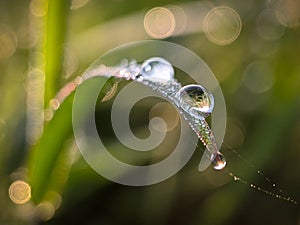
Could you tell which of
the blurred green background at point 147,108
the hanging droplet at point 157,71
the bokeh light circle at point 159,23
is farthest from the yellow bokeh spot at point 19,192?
the bokeh light circle at point 159,23

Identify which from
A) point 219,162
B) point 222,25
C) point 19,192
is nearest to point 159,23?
point 222,25

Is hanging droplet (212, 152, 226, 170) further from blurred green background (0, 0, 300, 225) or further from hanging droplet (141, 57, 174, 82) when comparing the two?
blurred green background (0, 0, 300, 225)

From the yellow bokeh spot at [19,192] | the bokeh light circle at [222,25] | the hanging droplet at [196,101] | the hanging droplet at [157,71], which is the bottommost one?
the yellow bokeh spot at [19,192]

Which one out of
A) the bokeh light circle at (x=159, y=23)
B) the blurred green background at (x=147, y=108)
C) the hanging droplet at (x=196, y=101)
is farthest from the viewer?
the bokeh light circle at (x=159, y=23)

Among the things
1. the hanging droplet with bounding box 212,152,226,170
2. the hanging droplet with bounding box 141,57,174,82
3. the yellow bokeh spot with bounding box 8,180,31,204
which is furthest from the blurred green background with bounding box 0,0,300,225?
the hanging droplet with bounding box 212,152,226,170

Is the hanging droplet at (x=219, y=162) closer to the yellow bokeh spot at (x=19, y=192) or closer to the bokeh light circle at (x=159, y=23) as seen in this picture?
the yellow bokeh spot at (x=19, y=192)

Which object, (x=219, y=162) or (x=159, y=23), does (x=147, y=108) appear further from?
(x=219, y=162)

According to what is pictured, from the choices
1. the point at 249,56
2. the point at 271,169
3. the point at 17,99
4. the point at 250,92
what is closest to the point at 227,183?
the point at 271,169
